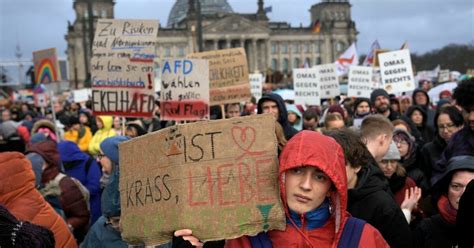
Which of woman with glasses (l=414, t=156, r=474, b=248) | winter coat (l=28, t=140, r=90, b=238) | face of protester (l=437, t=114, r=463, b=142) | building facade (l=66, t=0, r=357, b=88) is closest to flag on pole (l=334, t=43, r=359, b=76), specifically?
face of protester (l=437, t=114, r=463, b=142)

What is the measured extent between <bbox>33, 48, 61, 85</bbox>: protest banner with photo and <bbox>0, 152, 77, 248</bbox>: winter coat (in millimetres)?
9051

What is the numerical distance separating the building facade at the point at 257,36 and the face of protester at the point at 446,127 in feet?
282

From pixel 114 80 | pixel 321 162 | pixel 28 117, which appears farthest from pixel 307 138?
pixel 28 117

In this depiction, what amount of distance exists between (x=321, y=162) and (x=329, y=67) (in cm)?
1010

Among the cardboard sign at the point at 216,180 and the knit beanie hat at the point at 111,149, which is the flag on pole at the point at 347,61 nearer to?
Answer: the knit beanie hat at the point at 111,149

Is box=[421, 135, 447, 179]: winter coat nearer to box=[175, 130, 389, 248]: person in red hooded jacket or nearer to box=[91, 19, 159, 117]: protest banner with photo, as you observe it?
box=[91, 19, 159, 117]: protest banner with photo

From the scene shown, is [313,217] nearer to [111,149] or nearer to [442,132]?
[111,149]

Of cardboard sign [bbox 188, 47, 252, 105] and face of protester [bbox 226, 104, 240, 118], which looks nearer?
cardboard sign [bbox 188, 47, 252, 105]

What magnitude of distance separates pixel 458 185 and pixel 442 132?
98.2 inches

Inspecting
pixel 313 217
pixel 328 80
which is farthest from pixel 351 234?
pixel 328 80

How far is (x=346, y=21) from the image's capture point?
100250 mm

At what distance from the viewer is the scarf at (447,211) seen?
296 centimetres

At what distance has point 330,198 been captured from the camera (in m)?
2.22

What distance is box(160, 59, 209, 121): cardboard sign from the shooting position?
243 inches
